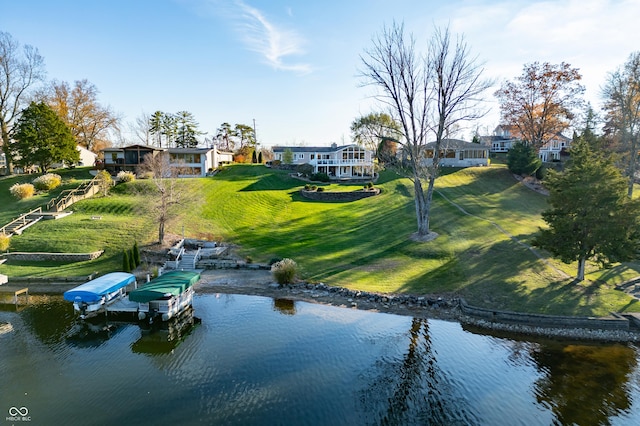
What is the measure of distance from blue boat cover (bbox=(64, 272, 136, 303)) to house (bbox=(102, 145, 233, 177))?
28721 mm

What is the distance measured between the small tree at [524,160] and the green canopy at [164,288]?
48.6 meters

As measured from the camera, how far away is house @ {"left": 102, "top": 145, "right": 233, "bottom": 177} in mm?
49375

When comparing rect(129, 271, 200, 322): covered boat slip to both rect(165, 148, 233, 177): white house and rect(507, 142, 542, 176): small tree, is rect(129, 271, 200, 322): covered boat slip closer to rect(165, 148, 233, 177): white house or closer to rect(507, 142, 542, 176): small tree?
rect(165, 148, 233, 177): white house

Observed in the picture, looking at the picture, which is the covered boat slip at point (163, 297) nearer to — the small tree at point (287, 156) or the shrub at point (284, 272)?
the shrub at point (284, 272)

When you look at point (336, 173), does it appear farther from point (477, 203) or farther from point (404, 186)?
point (477, 203)

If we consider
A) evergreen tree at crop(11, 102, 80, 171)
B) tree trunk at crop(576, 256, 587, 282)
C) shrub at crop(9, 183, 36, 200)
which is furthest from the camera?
evergreen tree at crop(11, 102, 80, 171)

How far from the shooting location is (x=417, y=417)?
1138cm

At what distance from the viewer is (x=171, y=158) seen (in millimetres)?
52844

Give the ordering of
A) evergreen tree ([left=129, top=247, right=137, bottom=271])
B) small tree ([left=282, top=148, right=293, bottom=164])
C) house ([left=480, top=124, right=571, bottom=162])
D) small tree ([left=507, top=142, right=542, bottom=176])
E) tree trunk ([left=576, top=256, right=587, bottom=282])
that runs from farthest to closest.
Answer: house ([left=480, top=124, right=571, bottom=162])
small tree ([left=282, top=148, right=293, bottom=164])
small tree ([left=507, top=142, right=542, bottom=176])
evergreen tree ([left=129, top=247, right=137, bottom=271])
tree trunk ([left=576, top=256, right=587, bottom=282])

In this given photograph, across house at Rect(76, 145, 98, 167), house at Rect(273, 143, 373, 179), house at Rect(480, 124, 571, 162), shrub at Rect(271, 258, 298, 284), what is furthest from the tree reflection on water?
house at Rect(76, 145, 98, 167)

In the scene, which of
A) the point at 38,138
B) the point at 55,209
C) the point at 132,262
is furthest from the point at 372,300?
the point at 38,138

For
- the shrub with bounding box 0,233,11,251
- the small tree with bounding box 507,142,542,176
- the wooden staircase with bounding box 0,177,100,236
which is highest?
the small tree with bounding box 507,142,542,176

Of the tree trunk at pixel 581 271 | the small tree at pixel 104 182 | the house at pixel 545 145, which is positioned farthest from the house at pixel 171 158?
the house at pixel 545 145

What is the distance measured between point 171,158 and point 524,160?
52425 mm
